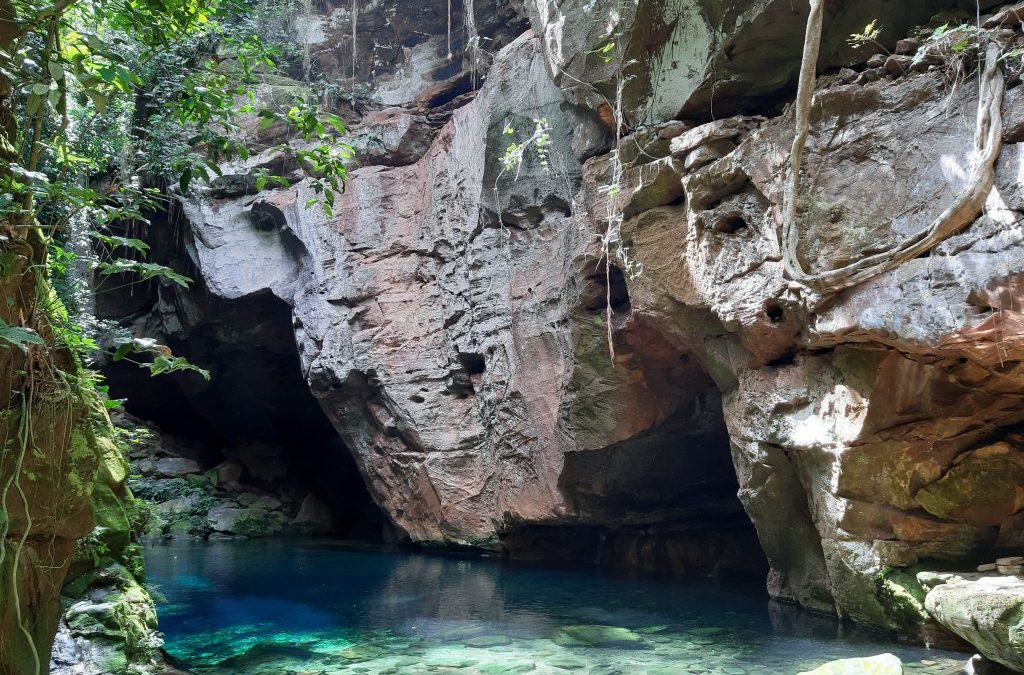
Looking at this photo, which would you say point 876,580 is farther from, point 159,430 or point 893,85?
point 159,430

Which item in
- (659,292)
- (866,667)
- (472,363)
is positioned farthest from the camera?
(472,363)

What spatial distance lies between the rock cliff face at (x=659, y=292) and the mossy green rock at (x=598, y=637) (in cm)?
197

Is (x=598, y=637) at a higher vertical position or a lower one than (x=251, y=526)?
lower

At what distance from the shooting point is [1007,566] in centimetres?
605


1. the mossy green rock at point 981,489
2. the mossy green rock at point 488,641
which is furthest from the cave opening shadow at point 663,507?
the mossy green rock at point 488,641

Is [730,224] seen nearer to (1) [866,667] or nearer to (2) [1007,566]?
(2) [1007,566]

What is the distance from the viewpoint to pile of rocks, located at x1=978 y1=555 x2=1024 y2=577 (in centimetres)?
593

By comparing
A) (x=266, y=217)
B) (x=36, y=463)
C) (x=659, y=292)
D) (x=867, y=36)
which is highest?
(x=266, y=217)

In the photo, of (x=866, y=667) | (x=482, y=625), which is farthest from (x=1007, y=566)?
(x=482, y=625)

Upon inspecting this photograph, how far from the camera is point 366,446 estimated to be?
14328mm

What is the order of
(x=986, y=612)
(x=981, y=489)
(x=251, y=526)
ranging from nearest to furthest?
(x=986, y=612) < (x=981, y=489) < (x=251, y=526)

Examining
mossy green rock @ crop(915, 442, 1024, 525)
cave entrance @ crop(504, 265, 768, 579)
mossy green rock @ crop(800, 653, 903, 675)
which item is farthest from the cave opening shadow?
mossy green rock @ crop(800, 653, 903, 675)

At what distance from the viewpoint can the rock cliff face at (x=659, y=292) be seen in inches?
252

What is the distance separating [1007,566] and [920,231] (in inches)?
106
